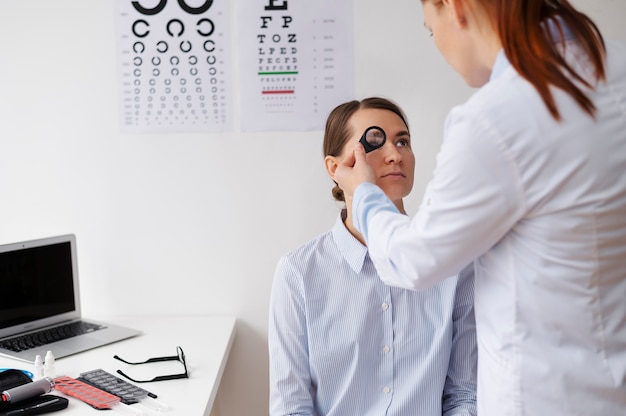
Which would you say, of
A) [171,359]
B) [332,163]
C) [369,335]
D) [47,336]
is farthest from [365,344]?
[47,336]

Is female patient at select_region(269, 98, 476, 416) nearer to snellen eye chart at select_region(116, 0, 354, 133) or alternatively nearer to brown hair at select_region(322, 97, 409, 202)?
brown hair at select_region(322, 97, 409, 202)

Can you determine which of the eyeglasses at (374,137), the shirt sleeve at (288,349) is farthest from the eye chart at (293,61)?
the shirt sleeve at (288,349)

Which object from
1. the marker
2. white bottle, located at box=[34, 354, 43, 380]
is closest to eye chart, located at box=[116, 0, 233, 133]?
white bottle, located at box=[34, 354, 43, 380]

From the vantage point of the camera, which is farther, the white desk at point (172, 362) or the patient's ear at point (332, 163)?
the patient's ear at point (332, 163)

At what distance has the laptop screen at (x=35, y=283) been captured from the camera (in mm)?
1856

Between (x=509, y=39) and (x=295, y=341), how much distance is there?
0.81 m

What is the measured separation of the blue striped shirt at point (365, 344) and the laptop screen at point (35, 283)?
31.6 inches

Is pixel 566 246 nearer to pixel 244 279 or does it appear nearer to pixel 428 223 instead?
pixel 428 223

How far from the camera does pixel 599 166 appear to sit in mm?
904

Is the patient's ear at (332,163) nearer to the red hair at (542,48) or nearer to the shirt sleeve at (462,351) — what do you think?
the shirt sleeve at (462,351)

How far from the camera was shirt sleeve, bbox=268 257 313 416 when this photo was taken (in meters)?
1.42

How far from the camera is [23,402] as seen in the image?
1.35m

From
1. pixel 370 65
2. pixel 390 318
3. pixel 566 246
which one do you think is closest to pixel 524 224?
pixel 566 246

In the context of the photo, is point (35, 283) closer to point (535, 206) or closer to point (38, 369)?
point (38, 369)
